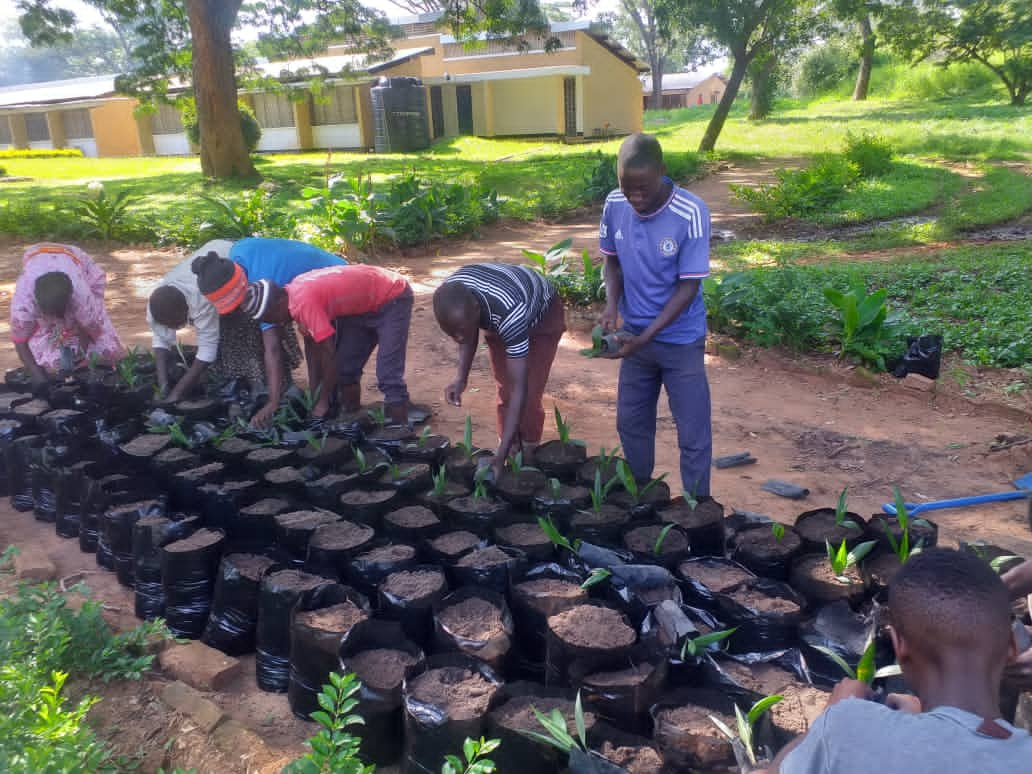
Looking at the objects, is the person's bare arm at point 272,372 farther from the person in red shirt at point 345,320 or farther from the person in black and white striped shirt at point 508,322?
the person in black and white striped shirt at point 508,322

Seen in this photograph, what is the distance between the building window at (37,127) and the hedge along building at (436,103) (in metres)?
0.07

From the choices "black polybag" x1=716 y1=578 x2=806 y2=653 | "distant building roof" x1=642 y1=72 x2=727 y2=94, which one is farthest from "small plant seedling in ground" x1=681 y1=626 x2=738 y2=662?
"distant building roof" x1=642 y1=72 x2=727 y2=94

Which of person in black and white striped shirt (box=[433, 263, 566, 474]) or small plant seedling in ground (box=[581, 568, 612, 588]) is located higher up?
person in black and white striped shirt (box=[433, 263, 566, 474])

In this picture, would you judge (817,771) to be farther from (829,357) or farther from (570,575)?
(829,357)

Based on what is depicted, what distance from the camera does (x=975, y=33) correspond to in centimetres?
2536

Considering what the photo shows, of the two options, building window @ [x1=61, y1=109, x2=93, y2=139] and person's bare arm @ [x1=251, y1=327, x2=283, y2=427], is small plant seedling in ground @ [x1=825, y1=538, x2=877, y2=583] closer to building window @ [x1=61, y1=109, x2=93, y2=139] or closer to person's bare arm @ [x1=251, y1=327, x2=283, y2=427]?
person's bare arm @ [x1=251, y1=327, x2=283, y2=427]

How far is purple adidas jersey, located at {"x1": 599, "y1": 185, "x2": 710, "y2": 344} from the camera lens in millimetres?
2793

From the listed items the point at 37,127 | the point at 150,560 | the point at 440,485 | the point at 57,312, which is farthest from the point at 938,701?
the point at 37,127

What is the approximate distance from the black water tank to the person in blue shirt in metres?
17.5

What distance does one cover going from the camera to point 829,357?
5.26 m

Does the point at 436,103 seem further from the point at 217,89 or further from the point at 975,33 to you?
the point at 975,33

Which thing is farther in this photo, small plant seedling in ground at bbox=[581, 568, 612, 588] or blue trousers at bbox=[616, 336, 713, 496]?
blue trousers at bbox=[616, 336, 713, 496]

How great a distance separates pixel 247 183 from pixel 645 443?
39.0 ft

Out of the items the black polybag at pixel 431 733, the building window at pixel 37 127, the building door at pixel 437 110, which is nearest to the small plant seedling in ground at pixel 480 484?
the black polybag at pixel 431 733
